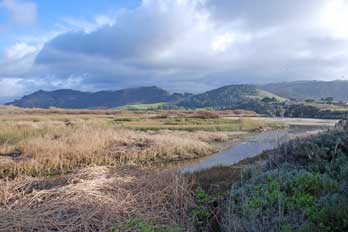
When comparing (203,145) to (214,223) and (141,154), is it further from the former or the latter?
(214,223)

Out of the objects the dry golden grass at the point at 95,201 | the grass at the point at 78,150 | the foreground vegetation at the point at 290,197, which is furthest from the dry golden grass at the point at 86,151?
the dry golden grass at the point at 95,201

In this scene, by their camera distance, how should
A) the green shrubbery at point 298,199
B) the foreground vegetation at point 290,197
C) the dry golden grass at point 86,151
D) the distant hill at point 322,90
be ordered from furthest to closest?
the distant hill at point 322,90 → the dry golden grass at point 86,151 → the foreground vegetation at point 290,197 → the green shrubbery at point 298,199

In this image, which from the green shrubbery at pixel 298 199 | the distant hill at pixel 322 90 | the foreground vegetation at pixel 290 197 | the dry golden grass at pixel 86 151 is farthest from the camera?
the distant hill at pixel 322 90

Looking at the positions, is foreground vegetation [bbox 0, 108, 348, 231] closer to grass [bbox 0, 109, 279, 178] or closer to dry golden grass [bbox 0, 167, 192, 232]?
dry golden grass [bbox 0, 167, 192, 232]

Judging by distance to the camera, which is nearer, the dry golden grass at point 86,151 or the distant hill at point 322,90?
the dry golden grass at point 86,151

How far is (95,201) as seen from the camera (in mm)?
5559

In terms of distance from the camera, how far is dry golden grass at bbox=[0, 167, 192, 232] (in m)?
5.04

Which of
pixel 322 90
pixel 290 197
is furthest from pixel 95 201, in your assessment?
pixel 322 90

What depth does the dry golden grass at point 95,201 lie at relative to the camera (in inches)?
199

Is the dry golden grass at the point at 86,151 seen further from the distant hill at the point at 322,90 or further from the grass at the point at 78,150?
the distant hill at the point at 322,90

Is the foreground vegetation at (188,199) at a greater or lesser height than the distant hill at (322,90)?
lesser

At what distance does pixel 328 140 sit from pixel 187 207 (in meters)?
4.73

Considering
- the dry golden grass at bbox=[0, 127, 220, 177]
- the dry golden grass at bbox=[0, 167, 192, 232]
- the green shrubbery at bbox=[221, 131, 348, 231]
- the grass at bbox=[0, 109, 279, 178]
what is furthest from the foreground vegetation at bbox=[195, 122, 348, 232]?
the dry golden grass at bbox=[0, 127, 220, 177]

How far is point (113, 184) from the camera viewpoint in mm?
6328
